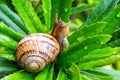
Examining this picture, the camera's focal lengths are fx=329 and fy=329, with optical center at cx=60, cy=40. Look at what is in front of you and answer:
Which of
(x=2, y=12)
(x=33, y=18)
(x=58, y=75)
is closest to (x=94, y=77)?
(x=58, y=75)

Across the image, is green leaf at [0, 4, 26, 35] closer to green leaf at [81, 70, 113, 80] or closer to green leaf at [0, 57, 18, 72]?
green leaf at [0, 57, 18, 72]

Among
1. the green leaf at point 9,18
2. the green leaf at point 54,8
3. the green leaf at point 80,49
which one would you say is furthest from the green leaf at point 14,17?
the green leaf at point 80,49

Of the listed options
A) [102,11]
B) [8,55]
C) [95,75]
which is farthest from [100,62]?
[8,55]

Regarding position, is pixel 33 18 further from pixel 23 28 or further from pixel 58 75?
pixel 58 75

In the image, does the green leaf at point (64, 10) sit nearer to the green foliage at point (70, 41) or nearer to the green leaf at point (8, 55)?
the green foliage at point (70, 41)

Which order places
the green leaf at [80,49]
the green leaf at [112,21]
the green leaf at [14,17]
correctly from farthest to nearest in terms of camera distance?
1. the green leaf at [14,17]
2. the green leaf at [112,21]
3. the green leaf at [80,49]

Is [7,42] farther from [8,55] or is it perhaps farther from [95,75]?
[95,75]
